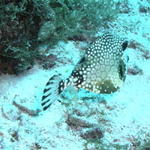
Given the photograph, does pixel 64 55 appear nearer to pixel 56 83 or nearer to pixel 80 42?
pixel 80 42

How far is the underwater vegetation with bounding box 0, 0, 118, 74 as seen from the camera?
4.51 meters

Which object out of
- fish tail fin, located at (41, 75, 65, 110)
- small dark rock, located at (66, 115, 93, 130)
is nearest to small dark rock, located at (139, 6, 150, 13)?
small dark rock, located at (66, 115, 93, 130)

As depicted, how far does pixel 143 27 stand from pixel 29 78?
10.8ft

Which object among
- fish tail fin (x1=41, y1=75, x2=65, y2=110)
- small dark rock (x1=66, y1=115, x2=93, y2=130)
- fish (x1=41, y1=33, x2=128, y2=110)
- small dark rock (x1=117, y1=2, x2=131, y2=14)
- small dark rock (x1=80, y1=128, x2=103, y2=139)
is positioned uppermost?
small dark rock (x1=117, y1=2, x2=131, y2=14)

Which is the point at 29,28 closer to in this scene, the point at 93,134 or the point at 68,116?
the point at 68,116

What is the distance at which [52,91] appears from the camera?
3.79 m

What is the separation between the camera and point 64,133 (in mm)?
4203

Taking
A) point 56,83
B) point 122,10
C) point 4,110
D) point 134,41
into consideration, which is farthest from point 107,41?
point 122,10

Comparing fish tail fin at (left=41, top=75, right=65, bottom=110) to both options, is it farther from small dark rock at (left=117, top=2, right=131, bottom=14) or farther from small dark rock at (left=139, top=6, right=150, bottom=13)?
small dark rock at (left=139, top=6, right=150, bottom=13)

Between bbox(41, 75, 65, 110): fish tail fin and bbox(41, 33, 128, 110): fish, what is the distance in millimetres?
40

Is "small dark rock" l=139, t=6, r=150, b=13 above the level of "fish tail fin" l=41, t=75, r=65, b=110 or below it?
above

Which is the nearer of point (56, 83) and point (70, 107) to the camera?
point (56, 83)

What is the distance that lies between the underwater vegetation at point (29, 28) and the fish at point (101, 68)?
975 millimetres

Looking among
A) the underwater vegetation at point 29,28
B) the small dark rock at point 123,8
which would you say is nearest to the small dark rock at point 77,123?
the underwater vegetation at point 29,28
